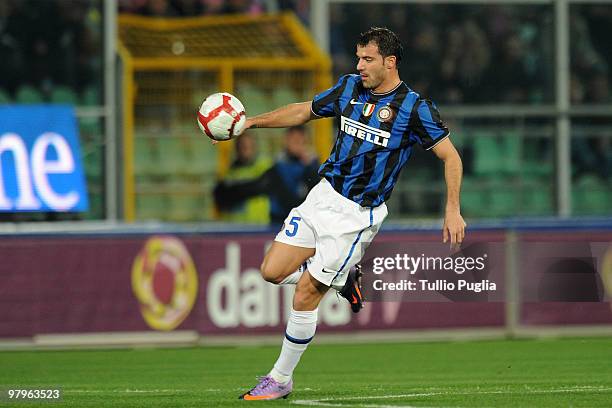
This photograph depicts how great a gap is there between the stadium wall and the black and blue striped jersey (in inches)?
181

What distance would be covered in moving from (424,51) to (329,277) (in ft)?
32.7

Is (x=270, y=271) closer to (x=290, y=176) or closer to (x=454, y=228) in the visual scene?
(x=454, y=228)

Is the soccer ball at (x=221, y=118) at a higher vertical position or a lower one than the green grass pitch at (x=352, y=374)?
higher

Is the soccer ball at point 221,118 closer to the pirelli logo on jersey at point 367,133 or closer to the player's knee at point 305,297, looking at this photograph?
the pirelli logo on jersey at point 367,133

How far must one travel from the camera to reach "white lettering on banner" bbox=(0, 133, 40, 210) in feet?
51.9

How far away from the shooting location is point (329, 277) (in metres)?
8.90

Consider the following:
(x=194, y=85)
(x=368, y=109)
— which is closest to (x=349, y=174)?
(x=368, y=109)

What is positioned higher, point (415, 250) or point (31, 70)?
point (31, 70)

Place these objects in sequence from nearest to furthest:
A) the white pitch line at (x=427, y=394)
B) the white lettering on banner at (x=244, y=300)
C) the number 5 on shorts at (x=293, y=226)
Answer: the white pitch line at (x=427, y=394), the number 5 on shorts at (x=293, y=226), the white lettering on banner at (x=244, y=300)

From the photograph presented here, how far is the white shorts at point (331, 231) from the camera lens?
8.91m

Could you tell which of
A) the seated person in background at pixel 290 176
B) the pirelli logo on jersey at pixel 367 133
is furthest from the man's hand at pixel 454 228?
the seated person in background at pixel 290 176

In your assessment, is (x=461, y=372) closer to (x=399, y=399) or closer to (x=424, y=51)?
(x=399, y=399)

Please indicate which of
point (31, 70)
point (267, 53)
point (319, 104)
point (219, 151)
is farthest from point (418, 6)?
point (319, 104)

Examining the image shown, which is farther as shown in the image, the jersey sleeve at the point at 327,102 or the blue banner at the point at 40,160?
the blue banner at the point at 40,160
